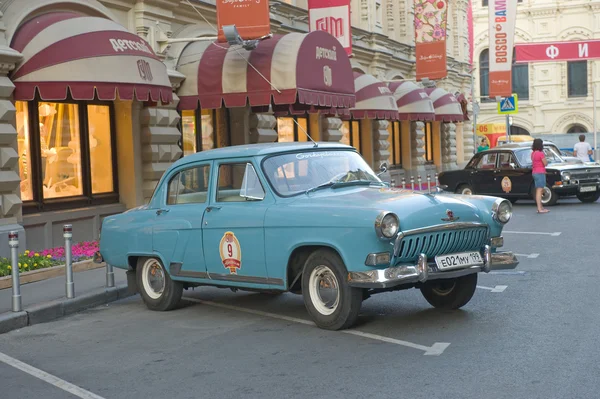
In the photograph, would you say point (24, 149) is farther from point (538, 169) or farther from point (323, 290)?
point (538, 169)

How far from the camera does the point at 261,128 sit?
20.4 meters

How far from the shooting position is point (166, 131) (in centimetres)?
1692

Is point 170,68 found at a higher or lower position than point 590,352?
higher

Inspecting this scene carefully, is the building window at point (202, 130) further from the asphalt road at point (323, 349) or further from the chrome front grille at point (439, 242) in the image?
the chrome front grille at point (439, 242)

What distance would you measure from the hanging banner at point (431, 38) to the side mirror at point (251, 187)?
797 inches

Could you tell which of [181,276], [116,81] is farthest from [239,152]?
[116,81]

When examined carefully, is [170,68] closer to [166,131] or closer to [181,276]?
[166,131]

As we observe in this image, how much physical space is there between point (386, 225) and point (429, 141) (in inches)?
1225

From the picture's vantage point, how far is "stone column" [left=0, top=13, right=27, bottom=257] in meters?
12.6

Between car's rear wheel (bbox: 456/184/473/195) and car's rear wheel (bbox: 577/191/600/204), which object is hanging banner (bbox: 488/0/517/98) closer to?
car's rear wheel (bbox: 456/184/473/195)

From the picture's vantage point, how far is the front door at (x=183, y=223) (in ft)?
29.0

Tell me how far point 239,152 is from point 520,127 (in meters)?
57.0

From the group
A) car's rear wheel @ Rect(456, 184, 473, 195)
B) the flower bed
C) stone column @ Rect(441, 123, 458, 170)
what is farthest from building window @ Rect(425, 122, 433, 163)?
the flower bed

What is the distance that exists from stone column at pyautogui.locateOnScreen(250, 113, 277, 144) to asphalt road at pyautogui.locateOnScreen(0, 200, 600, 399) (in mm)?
10209
